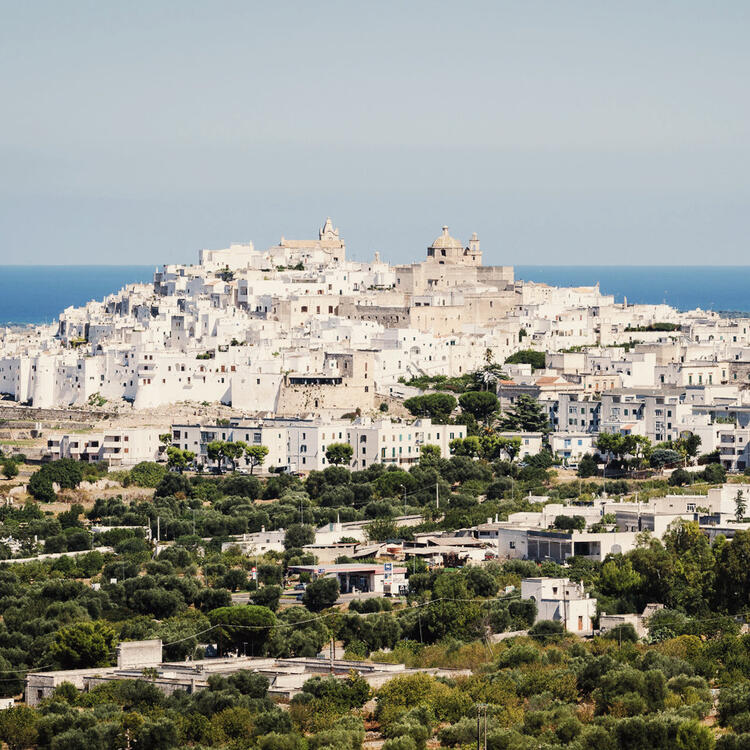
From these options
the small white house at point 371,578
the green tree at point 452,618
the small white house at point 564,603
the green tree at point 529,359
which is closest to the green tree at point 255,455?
the green tree at point 529,359

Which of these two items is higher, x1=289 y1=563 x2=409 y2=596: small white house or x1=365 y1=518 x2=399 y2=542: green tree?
x1=365 y1=518 x2=399 y2=542: green tree

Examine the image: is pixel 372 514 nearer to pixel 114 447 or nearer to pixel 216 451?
pixel 216 451

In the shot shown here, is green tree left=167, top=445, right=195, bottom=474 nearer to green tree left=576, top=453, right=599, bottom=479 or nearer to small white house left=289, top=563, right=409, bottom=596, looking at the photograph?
green tree left=576, top=453, right=599, bottom=479

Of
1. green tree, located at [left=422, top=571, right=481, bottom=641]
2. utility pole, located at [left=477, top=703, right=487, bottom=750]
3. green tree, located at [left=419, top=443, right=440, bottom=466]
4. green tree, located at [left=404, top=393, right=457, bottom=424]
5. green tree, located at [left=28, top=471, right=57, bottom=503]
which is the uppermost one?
green tree, located at [left=404, top=393, right=457, bottom=424]

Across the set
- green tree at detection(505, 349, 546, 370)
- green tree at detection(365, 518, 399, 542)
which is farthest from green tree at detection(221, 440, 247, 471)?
green tree at detection(505, 349, 546, 370)

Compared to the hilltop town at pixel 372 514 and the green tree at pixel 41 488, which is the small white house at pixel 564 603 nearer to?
the hilltop town at pixel 372 514

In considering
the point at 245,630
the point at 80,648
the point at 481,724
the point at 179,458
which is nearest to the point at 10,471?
the point at 179,458

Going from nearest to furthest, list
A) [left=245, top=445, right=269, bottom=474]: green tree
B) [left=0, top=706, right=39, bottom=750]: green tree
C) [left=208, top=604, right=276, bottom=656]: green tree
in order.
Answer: [left=0, top=706, right=39, bottom=750]: green tree, [left=208, top=604, right=276, bottom=656]: green tree, [left=245, top=445, right=269, bottom=474]: green tree
